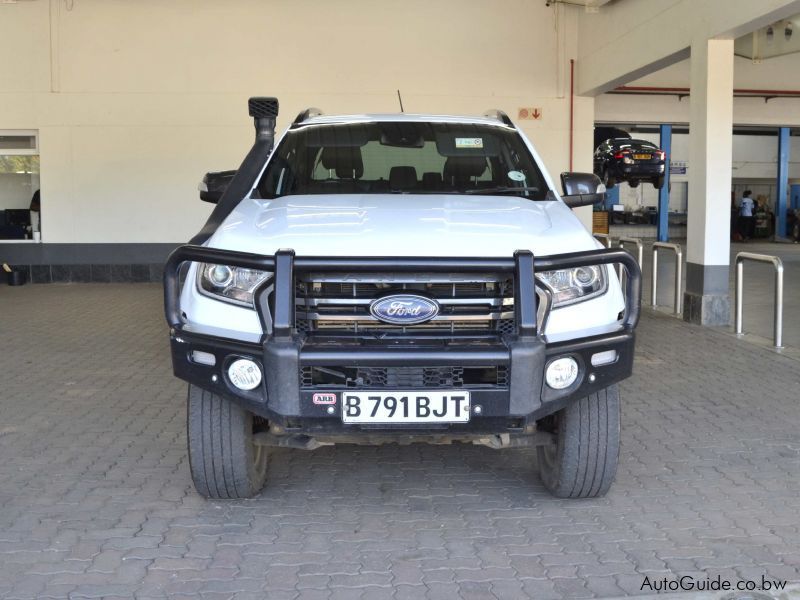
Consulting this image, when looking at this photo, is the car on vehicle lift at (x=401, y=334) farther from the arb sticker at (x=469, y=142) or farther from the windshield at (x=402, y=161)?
the arb sticker at (x=469, y=142)

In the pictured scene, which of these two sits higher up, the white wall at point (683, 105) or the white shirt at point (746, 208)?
the white wall at point (683, 105)

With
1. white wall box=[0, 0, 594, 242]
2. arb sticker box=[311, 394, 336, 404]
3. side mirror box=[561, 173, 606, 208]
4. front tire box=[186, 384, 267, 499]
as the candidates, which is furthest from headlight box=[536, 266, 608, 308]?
white wall box=[0, 0, 594, 242]

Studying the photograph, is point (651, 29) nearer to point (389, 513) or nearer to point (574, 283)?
point (574, 283)

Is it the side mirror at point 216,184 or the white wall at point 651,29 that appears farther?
the white wall at point 651,29

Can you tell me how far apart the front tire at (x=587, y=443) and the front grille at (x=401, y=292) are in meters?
0.63

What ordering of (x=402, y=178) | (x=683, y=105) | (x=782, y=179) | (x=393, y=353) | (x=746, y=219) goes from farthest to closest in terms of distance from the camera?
(x=746, y=219) → (x=782, y=179) → (x=683, y=105) → (x=402, y=178) → (x=393, y=353)

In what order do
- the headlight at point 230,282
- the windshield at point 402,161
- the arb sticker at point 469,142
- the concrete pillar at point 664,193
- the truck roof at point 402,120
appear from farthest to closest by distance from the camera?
1. the concrete pillar at point 664,193
2. the truck roof at point 402,120
3. the arb sticker at point 469,142
4. the windshield at point 402,161
5. the headlight at point 230,282

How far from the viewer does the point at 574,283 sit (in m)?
3.77

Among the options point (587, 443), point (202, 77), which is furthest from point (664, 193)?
point (587, 443)

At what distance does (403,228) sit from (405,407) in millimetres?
770

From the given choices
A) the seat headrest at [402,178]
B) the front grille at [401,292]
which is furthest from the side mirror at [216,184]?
the front grille at [401,292]

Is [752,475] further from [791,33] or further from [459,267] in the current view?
[791,33]

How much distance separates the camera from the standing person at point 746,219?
95.4ft

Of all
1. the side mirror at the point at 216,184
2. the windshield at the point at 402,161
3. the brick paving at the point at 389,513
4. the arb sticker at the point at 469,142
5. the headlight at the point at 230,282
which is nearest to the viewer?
the brick paving at the point at 389,513
